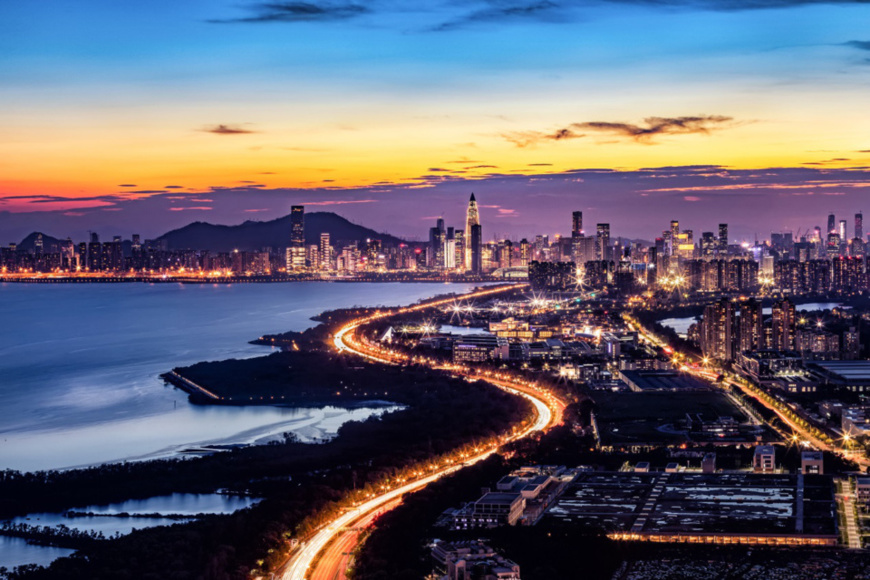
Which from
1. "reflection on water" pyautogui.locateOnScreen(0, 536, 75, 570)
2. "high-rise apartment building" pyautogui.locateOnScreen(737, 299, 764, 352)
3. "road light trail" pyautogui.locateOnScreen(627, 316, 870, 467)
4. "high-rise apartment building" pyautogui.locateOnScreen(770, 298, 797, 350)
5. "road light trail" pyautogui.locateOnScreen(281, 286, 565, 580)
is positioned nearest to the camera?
"road light trail" pyautogui.locateOnScreen(281, 286, 565, 580)

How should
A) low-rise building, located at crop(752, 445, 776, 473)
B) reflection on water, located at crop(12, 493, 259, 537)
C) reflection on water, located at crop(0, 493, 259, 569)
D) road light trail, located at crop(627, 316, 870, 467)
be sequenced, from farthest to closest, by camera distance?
road light trail, located at crop(627, 316, 870, 467) → low-rise building, located at crop(752, 445, 776, 473) → reflection on water, located at crop(12, 493, 259, 537) → reflection on water, located at crop(0, 493, 259, 569)

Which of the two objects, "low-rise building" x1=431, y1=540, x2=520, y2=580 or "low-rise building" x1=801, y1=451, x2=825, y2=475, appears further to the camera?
"low-rise building" x1=801, y1=451, x2=825, y2=475

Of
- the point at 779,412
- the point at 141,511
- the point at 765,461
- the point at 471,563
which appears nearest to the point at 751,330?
the point at 779,412

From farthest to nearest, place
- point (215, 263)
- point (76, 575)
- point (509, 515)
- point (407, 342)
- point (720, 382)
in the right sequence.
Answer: point (215, 263) → point (407, 342) → point (720, 382) → point (509, 515) → point (76, 575)

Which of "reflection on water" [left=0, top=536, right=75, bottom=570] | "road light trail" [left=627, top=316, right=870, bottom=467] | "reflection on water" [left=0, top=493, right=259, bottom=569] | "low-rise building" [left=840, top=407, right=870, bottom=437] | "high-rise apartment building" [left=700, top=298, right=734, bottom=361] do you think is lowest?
"reflection on water" [left=0, top=536, right=75, bottom=570]

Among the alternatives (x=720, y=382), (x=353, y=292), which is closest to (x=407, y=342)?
(x=720, y=382)

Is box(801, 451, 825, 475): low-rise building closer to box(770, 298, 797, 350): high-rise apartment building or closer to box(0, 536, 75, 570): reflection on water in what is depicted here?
box(0, 536, 75, 570): reflection on water

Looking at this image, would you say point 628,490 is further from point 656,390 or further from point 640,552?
point 656,390

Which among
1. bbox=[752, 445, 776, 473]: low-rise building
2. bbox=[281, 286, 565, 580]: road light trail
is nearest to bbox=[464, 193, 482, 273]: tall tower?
bbox=[281, 286, 565, 580]: road light trail
